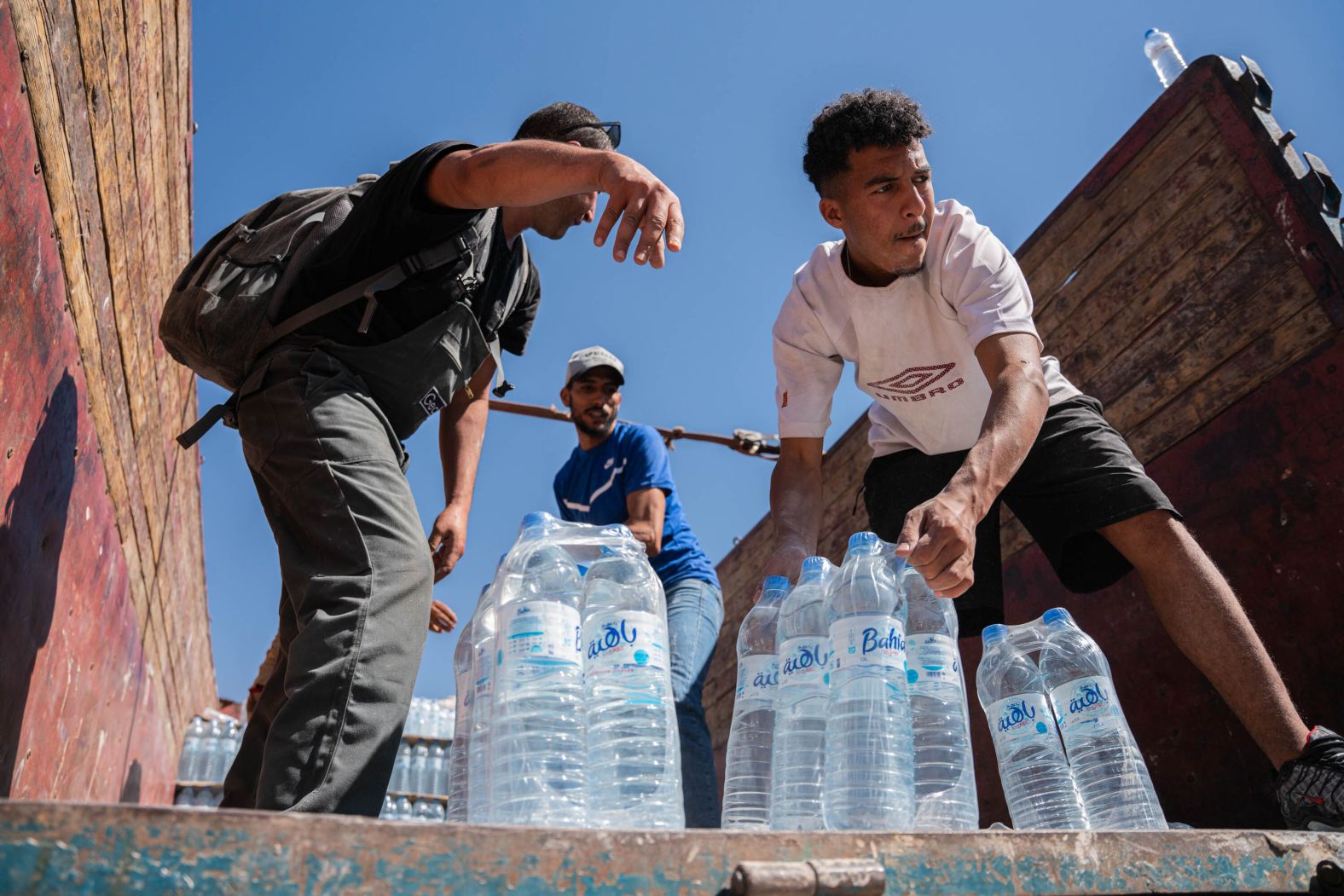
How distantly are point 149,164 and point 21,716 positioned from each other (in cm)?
214

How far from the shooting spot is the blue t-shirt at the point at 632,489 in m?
4.31

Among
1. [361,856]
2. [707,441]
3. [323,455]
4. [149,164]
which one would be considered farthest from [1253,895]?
[707,441]

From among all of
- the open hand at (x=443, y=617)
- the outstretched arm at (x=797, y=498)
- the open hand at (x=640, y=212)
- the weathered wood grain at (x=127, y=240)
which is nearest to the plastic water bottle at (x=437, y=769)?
the weathered wood grain at (x=127, y=240)

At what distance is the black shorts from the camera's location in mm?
3068

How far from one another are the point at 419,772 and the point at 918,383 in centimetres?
706

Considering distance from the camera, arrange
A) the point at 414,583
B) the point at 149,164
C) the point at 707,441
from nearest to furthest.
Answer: the point at 414,583 → the point at 149,164 → the point at 707,441

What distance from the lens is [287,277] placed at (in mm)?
2615

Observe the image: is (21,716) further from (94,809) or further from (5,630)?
(94,809)

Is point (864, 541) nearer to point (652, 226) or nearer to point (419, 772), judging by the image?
point (652, 226)

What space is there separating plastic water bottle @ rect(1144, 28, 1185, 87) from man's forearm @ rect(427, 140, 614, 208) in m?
5.50

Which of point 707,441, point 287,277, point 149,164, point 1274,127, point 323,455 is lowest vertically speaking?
point 323,455

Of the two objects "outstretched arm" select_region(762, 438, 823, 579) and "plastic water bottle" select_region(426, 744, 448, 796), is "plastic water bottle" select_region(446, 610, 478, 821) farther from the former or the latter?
"plastic water bottle" select_region(426, 744, 448, 796)

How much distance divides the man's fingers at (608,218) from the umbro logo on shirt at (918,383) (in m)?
1.53

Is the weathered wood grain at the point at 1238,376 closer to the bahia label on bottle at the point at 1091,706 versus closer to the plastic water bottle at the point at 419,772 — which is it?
the bahia label on bottle at the point at 1091,706
